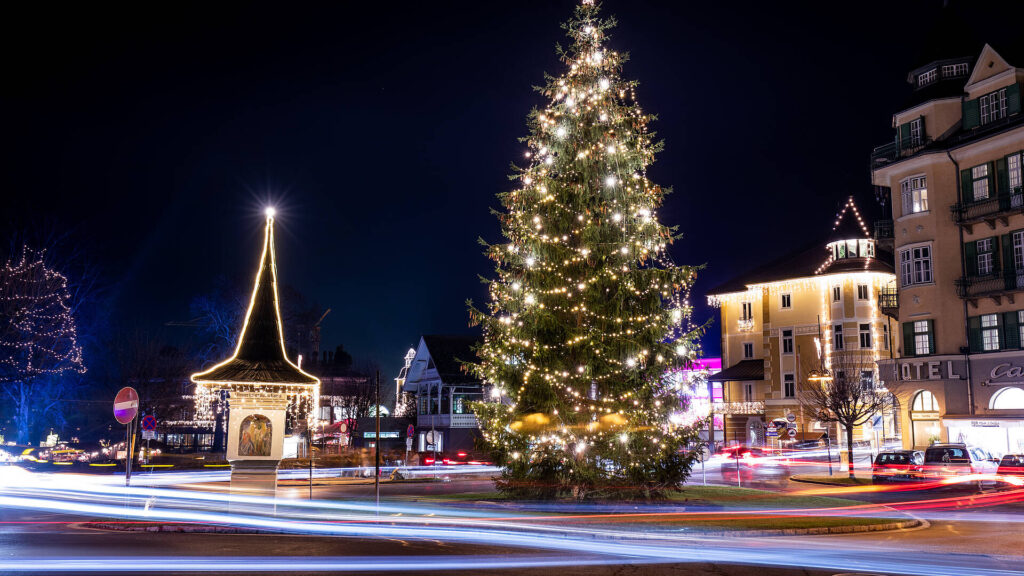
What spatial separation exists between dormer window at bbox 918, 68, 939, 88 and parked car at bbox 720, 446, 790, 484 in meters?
22.0

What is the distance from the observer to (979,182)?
133 ft

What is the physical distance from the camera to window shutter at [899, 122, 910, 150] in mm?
44453

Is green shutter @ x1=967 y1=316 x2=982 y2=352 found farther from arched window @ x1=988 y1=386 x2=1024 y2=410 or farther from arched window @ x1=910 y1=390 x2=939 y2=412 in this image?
arched window @ x1=910 y1=390 x2=939 y2=412

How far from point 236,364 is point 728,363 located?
51832 mm

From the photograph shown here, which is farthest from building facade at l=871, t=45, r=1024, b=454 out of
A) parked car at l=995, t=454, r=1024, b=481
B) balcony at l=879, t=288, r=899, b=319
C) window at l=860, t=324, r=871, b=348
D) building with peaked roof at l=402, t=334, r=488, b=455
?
building with peaked roof at l=402, t=334, r=488, b=455

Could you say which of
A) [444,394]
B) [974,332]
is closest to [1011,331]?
[974,332]

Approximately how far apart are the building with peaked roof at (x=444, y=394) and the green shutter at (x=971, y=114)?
38546 millimetres

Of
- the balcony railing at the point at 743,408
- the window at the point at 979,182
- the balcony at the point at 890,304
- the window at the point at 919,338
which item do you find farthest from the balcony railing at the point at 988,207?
the balcony railing at the point at 743,408

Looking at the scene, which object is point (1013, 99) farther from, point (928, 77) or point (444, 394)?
point (444, 394)

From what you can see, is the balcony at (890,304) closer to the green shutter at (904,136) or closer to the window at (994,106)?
the green shutter at (904,136)

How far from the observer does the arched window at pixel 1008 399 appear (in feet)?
125

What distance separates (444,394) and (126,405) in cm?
4871

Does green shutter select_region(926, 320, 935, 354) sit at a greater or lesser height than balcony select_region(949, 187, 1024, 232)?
lesser

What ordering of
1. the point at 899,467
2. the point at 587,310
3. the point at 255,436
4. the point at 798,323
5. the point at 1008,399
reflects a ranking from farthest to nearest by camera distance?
1. the point at 798,323
2. the point at 1008,399
3. the point at 899,467
4. the point at 255,436
5. the point at 587,310
